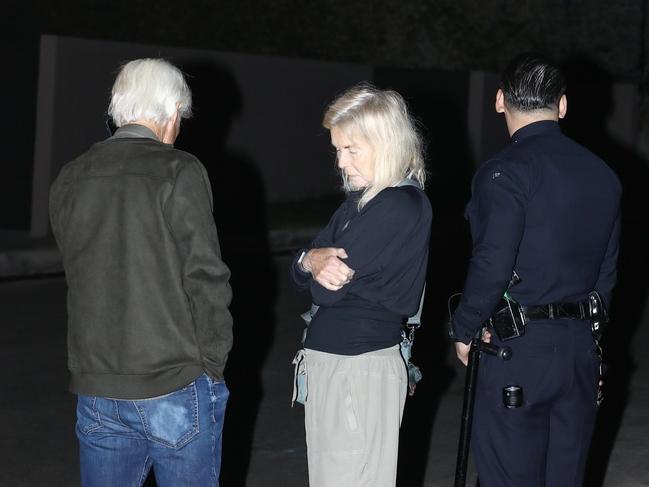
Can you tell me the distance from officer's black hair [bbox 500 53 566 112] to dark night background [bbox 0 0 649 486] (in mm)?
4360

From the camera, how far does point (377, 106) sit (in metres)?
3.46

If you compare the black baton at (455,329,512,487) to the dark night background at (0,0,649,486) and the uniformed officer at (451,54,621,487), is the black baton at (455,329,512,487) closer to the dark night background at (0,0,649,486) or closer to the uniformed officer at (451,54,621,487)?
the uniformed officer at (451,54,621,487)

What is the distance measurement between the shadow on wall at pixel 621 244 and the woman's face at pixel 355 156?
2.81 metres

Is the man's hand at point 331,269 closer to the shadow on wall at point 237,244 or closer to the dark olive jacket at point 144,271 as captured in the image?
the dark olive jacket at point 144,271

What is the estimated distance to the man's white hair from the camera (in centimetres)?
323

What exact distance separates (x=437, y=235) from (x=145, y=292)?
1212 centimetres

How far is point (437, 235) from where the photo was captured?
49.6ft

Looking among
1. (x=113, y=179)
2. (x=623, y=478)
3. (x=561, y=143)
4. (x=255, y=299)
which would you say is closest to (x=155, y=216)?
(x=113, y=179)

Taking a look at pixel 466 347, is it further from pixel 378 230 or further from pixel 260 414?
pixel 260 414

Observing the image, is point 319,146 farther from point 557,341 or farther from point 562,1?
point 557,341

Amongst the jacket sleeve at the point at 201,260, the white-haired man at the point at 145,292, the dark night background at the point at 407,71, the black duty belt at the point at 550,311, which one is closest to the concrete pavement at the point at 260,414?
the dark night background at the point at 407,71

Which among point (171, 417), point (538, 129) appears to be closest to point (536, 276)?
point (538, 129)

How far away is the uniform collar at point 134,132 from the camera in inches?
128

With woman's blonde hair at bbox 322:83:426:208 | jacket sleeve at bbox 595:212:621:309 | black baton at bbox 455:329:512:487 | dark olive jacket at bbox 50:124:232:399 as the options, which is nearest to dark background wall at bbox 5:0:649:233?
jacket sleeve at bbox 595:212:621:309
